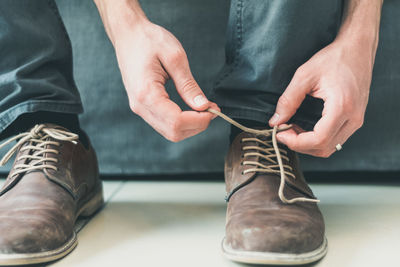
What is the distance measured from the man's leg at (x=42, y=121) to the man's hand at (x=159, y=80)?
16cm

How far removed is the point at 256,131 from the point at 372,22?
0.26m

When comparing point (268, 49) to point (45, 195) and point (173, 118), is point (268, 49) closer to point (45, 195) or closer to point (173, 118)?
point (173, 118)

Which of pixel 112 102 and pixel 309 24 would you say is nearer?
pixel 309 24

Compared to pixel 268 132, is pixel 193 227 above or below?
below

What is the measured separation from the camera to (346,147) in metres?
0.99

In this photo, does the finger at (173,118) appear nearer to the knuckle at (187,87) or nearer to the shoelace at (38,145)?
the knuckle at (187,87)

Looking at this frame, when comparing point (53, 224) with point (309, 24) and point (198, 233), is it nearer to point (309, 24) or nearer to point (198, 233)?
point (198, 233)

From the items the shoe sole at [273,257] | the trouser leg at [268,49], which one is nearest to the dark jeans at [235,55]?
the trouser leg at [268,49]

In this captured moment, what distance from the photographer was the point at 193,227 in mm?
751

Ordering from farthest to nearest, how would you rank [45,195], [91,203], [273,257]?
[91,203] → [45,195] → [273,257]

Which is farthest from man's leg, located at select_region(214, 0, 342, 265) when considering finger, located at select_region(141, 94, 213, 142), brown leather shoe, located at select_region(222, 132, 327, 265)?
finger, located at select_region(141, 94, 213, 142)

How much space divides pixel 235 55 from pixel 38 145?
38 cm

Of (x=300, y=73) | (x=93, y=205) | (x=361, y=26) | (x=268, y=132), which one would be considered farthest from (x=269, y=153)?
(x=93, y=205)

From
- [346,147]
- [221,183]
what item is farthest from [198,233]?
[346,147]
